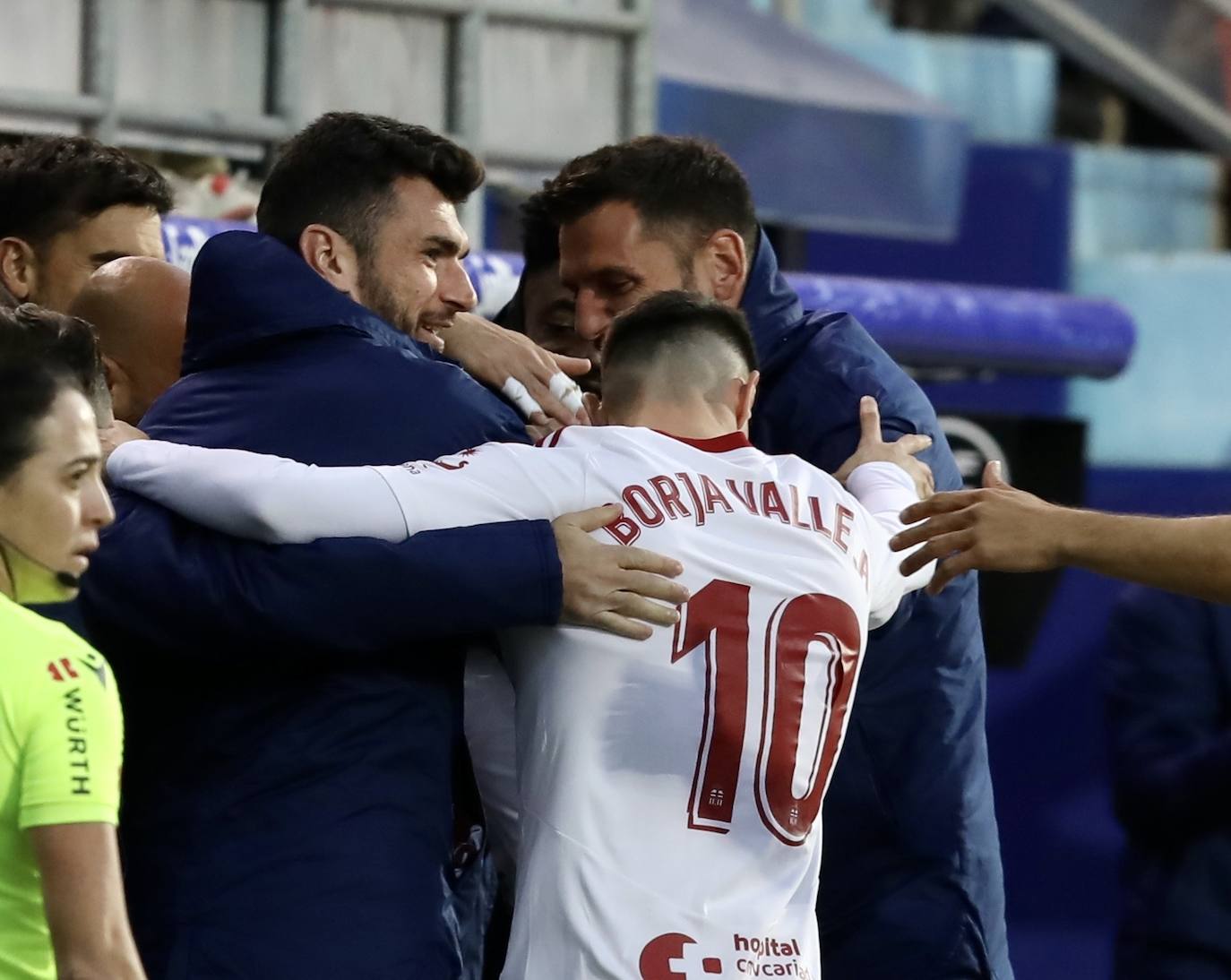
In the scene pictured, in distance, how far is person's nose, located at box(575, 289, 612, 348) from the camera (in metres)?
3.48

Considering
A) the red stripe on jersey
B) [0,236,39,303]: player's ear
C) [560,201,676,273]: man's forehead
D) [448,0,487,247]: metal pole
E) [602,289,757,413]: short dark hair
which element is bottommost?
the red stripe on jersey

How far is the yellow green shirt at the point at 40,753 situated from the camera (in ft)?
6.89

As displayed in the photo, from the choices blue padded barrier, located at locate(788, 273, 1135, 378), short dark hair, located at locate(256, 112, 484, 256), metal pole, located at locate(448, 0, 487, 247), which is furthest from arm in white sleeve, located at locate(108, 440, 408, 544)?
metal pole, located at locate(448, 0, 487, 247)

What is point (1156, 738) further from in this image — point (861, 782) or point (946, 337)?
point (861, 782)

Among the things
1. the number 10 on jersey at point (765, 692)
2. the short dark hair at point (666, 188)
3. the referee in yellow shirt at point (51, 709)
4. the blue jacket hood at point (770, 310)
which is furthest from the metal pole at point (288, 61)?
the referee in yellow shirt at point (51, 709)

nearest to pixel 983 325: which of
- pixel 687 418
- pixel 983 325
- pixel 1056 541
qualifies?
pixel 983 325

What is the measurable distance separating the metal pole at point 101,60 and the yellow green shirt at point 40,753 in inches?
120

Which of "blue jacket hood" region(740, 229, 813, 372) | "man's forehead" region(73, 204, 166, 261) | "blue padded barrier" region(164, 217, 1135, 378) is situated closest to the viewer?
"blue jacket hood" region(740, 229, 813, 372)

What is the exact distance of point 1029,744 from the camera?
641 centimetres

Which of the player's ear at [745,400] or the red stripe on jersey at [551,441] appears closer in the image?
the red stripe on jersey at [551,441]

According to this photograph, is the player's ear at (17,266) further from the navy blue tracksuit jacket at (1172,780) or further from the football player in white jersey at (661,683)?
the navy blue tracksuit jacket at (1172,780)

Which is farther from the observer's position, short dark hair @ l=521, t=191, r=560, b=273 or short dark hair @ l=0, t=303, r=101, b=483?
short dark hair @ l=521, t=191, r=560, b=273

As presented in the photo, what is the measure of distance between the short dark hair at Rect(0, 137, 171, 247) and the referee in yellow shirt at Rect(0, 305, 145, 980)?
1.60 meters

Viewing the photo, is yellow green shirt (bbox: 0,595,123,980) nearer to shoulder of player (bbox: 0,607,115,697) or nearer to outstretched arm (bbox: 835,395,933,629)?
shoulder of player (bbox: 0,607,115,697)
